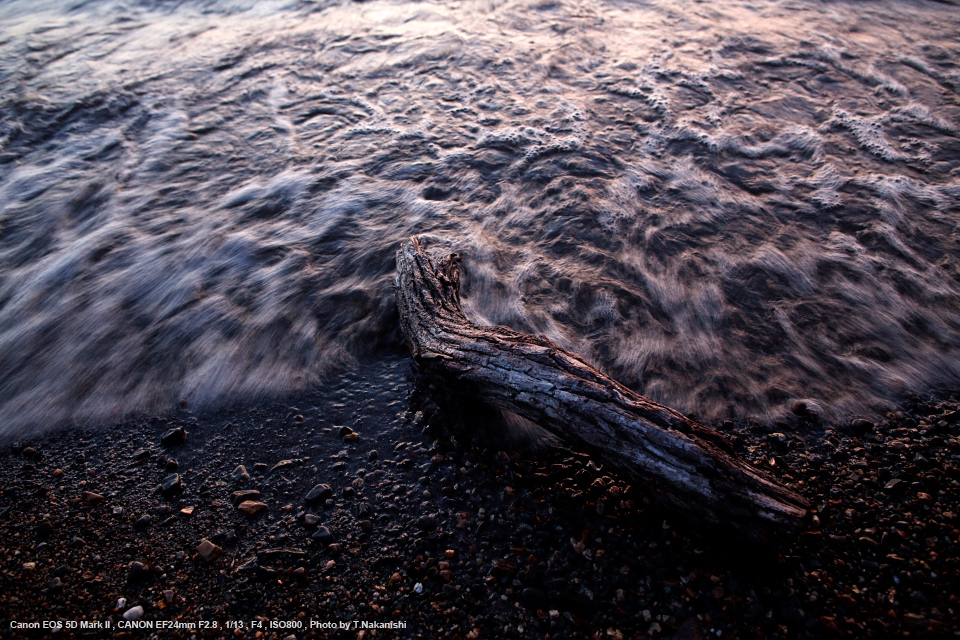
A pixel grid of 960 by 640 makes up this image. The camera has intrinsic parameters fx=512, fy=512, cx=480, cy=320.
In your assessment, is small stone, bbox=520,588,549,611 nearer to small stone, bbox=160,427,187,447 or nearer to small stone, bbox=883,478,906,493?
small stone, bbox=883,478,906,493

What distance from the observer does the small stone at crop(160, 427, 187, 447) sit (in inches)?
94.5

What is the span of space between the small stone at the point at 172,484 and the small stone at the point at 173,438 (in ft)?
0.71

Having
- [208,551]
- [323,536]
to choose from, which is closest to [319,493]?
[323,536]

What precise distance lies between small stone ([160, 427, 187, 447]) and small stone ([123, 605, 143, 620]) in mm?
790

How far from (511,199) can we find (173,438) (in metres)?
2.70

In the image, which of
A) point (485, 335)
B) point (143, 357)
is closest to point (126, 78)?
point (143, 357)

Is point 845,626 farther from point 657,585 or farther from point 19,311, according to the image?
point 19,311

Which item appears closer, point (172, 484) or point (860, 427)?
point (172, 484)

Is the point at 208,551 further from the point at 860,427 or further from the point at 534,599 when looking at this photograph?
the point at 860,427

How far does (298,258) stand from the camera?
350 cm

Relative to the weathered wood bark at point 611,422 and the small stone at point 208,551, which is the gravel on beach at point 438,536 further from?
the weathered wood bark at point 611,422

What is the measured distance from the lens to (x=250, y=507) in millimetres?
2102

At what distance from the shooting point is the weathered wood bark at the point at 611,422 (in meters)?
1.75

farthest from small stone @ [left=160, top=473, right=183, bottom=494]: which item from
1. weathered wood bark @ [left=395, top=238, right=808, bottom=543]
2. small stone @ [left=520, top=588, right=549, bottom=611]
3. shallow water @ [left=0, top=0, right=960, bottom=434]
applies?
small stone @ [left=520, top=588, right=549, bottom=611]
